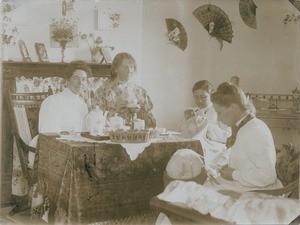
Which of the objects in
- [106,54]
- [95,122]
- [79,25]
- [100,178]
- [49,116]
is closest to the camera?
[100,178]

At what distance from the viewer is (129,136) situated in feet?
7.91

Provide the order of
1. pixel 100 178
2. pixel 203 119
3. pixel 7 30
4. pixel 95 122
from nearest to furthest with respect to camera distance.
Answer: pixel 100 178 < pixel 95 122 < pixel 7 30 < pixel 203 119

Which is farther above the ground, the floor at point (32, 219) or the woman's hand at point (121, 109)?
the woman's hand at point (121, 109)

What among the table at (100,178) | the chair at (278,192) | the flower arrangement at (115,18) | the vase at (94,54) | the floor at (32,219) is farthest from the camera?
the vase at (94,54)

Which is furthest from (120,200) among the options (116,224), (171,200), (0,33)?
(0,33)

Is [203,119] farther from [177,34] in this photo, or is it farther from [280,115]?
[177,34]

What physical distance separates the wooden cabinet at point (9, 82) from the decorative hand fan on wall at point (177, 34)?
2.60 feet

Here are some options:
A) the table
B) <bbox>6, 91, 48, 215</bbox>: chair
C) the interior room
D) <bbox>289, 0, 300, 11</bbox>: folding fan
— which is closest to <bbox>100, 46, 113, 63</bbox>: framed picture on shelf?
the interior room

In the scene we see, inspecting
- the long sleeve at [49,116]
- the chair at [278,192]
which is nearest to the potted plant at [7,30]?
the long sleeve at [49,116]

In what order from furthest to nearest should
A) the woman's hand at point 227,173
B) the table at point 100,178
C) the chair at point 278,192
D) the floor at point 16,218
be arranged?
the floor at point 16,218, the table at point 100,178, the woman's hand at point 227,173, the chair at point 278,192

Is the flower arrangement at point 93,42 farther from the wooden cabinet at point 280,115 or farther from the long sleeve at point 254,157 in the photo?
the long sleeve at point 254,157

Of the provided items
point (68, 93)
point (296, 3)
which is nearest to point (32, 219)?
point (68, 93)

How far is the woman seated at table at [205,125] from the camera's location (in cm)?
282

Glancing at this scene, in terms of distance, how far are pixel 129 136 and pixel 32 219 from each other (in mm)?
873
